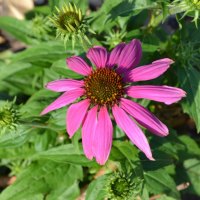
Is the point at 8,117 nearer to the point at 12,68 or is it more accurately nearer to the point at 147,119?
the point at 147,119

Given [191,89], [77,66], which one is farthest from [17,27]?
[191,89]

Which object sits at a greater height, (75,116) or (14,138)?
(75,116)

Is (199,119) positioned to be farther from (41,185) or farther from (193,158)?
(41,185)

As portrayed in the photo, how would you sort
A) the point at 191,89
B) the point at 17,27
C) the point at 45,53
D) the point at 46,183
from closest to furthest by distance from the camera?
the point at 191,89, the point at 46,183, the point at 45,53, the point at 17,27

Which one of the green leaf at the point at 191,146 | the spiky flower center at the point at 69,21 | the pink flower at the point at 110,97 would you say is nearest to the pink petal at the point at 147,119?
the pink flower at the point at 110,97

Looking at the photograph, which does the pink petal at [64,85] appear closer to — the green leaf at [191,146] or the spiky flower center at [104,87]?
the spiky flower center at [104,87]

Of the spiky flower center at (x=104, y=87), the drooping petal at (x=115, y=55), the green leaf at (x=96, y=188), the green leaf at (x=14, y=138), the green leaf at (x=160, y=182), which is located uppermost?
the drooping petal at (x=115, y=55)

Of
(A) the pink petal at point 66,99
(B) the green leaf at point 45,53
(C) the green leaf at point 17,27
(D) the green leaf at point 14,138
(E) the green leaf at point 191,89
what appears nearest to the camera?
(A) the pink petal at point 66,99
